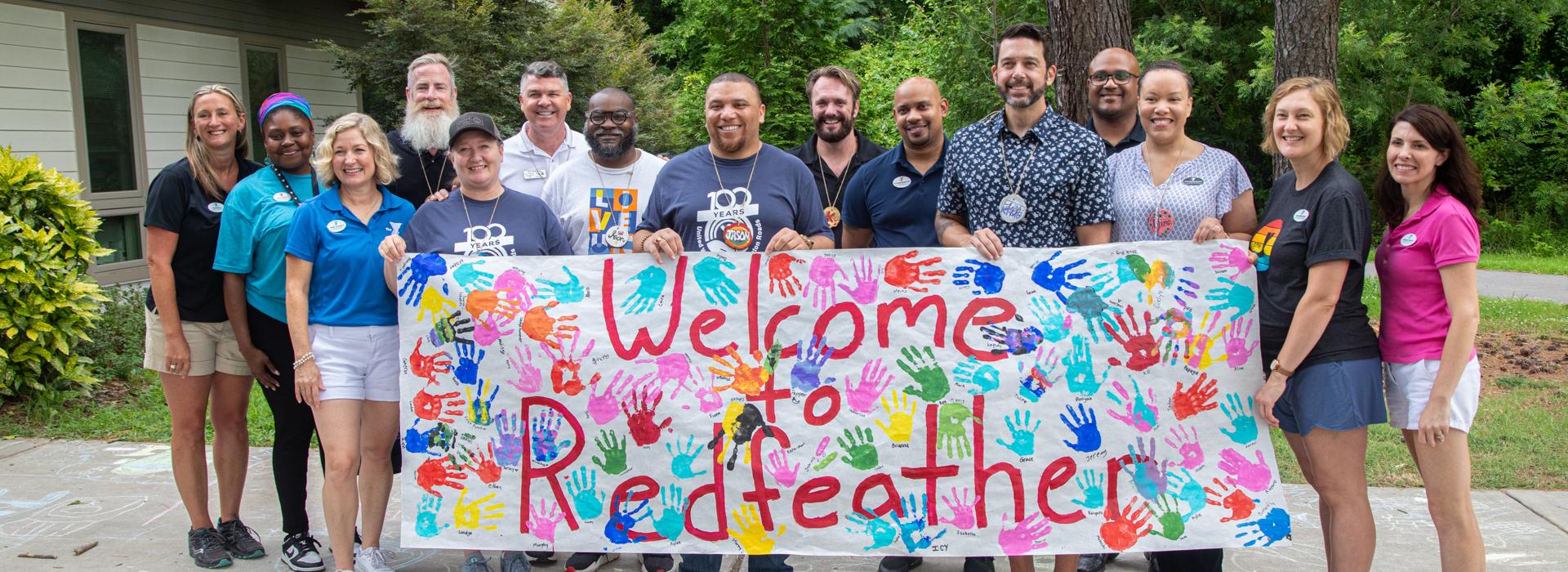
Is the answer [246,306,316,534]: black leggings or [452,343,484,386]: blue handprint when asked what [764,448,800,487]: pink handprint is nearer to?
[452,343,484,386]: blue handprint

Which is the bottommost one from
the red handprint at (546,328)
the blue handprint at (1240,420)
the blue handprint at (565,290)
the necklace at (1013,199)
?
the blue handprint at (1240,420)

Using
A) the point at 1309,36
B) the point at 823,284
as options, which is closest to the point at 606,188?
the point at 823,284

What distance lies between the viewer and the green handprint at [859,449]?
3547mm

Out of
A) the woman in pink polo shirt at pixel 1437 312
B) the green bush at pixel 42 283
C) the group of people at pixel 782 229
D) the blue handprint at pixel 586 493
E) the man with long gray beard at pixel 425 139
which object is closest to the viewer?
the woman in pink polo shirt at pixel 1437 312

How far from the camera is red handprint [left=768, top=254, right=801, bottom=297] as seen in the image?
3.60 meters

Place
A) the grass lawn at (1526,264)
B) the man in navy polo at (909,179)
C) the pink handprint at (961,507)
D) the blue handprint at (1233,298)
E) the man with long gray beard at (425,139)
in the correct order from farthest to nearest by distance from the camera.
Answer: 1. the grass lawn at (1526,264)
2. the man with long gray beard at (425,139)
3. the man in navy polo at (909,179)
4. the pink handprint at (961,507)
5. the blue handprint at (1233,298)

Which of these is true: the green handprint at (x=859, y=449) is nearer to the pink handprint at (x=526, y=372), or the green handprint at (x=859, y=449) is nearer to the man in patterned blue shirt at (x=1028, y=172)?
the man in patterned blue shirt at (x=1028, y=172)

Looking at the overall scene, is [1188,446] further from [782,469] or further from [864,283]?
[782,469]

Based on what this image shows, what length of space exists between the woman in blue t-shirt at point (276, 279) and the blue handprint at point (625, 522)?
4.20ft

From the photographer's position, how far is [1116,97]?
4117 mm

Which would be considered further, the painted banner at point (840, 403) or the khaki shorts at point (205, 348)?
the khaki shorts at point (205, 348)

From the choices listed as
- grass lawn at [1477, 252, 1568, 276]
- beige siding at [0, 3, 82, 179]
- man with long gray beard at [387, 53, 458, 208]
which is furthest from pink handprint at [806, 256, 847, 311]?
grass lawn at [1477, 252, 1568, 276]

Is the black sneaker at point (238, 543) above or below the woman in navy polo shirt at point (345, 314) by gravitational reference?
below

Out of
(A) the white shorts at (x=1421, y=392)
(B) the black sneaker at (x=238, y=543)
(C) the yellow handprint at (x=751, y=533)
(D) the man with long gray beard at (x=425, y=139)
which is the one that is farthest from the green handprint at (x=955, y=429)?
(B) the black sneaker at (x=238, y=543)
